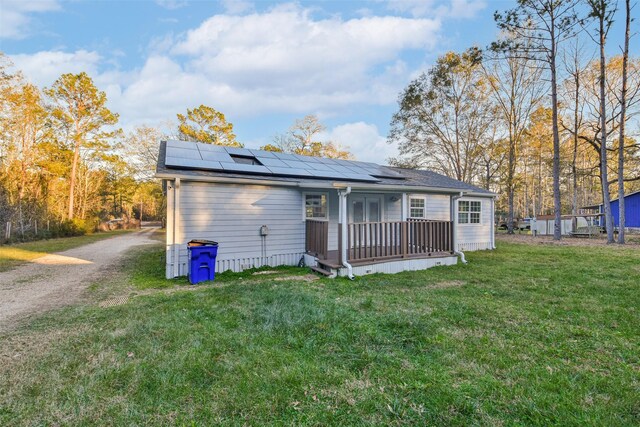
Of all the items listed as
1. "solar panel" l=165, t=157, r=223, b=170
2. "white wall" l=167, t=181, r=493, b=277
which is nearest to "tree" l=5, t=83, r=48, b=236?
"solar panel" l=165, t=157, r=223, b=170

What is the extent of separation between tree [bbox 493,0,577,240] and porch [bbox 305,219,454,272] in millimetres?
10345

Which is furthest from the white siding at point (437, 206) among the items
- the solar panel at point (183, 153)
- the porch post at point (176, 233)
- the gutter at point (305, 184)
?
the porch post at point (176, 233)

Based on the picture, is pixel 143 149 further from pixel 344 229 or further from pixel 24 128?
pixel 344 229

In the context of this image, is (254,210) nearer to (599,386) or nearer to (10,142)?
(599,386)

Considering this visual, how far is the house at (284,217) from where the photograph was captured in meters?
6.86

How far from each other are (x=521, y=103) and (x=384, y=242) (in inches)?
719

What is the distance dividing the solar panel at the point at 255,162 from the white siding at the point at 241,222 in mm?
693

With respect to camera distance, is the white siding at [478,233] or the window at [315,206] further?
the white siding at [478,233]

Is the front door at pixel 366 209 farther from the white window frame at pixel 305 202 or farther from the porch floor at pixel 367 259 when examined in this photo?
the porch floor at pixel 367 259

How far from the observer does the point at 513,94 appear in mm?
19125

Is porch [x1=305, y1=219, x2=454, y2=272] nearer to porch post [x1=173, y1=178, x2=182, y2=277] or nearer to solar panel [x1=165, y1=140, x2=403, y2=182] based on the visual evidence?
solar panel [x1=165, y1=140, x2=403, y2=182]

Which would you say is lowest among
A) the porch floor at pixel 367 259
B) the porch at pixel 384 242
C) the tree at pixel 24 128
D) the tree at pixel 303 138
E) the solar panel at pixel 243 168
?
the porch floor at pixel 367 259

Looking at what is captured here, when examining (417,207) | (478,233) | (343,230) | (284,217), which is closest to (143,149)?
(284,217)

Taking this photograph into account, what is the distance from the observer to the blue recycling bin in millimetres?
6266
